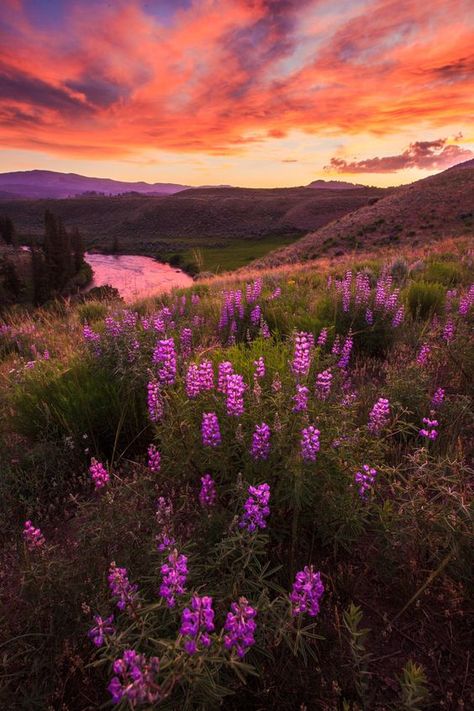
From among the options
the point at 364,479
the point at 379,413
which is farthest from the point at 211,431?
the point at 379,413

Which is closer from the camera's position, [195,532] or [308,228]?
[195,532]

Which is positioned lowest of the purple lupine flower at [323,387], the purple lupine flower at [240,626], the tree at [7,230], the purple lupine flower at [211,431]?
the tree at [7,230]

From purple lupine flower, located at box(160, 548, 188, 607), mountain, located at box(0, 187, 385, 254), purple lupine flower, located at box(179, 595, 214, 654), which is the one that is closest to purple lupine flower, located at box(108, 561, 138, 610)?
purple lupine flower, located at box(160, 548, 188, 607)

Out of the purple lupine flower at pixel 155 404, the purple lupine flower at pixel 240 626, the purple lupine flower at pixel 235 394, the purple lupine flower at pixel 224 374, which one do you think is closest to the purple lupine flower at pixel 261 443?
the purple lupine flower at pixel 235 394

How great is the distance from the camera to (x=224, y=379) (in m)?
2.52

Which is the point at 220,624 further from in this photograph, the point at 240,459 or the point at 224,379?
the point at 224,379

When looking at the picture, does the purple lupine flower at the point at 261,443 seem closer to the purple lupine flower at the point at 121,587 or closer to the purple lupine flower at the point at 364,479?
the purple lupine flower at the point at 364,479

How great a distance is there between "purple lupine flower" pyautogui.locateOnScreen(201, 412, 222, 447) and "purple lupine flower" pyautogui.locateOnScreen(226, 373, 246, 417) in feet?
0.39

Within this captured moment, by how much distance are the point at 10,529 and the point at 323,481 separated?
93.2 inches

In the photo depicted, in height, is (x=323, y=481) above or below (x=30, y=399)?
above

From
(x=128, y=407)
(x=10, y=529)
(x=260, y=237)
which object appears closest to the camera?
(x=10, y=529)

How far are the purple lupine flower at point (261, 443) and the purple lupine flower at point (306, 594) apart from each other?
717 mm

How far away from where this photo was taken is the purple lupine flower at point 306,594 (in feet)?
4.98

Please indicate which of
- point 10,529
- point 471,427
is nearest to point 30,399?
Answer: point 10,529
